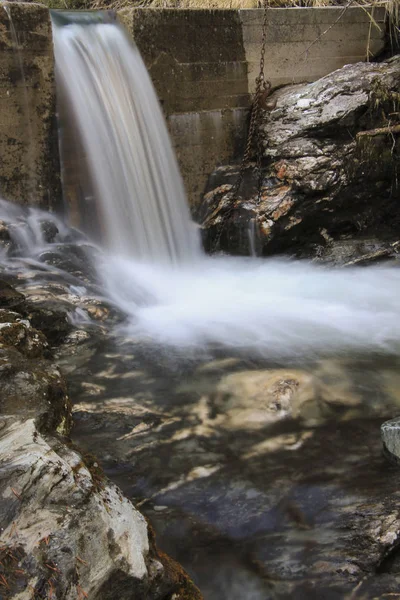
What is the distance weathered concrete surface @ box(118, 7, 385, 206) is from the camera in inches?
272

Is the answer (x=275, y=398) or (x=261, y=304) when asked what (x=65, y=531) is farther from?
(x=261, y=304)

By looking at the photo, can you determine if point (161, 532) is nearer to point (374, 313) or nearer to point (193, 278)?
point (374, 313)

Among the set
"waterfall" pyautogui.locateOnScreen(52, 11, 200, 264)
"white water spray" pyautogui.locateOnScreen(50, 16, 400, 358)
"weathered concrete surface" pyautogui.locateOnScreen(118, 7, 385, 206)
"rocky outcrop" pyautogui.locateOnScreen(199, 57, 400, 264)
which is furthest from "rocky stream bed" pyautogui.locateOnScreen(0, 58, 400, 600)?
"weathered concrete surface" pyautogui.locateOnScreen(118, 7, 385, 206)

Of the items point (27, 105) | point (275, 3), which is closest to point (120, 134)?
point (27, 105)

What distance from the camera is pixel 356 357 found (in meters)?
4.38

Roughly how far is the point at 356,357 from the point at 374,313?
3.76 feet

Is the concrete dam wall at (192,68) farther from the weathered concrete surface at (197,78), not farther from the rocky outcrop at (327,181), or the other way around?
the rocky outcrop at (327,181)

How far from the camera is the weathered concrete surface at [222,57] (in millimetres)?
6918

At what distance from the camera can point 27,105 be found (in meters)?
6.03

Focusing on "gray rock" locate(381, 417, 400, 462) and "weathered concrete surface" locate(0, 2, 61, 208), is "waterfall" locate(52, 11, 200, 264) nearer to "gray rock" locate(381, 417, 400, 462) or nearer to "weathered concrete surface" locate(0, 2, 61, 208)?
"weathered concrete surface" locate(0, 2, 61, 208)

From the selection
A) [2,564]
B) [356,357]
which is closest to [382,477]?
[356,357]

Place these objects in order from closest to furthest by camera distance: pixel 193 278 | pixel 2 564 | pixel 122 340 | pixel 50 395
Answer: pixel 2 564 < pixel 50 395 < pixel 122 340 < pixel 193 278

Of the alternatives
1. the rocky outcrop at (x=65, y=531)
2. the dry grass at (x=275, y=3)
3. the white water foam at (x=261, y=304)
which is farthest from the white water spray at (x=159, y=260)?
the rocky outcrop at (x=65, y=531)

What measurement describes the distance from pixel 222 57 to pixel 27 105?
2588mm
